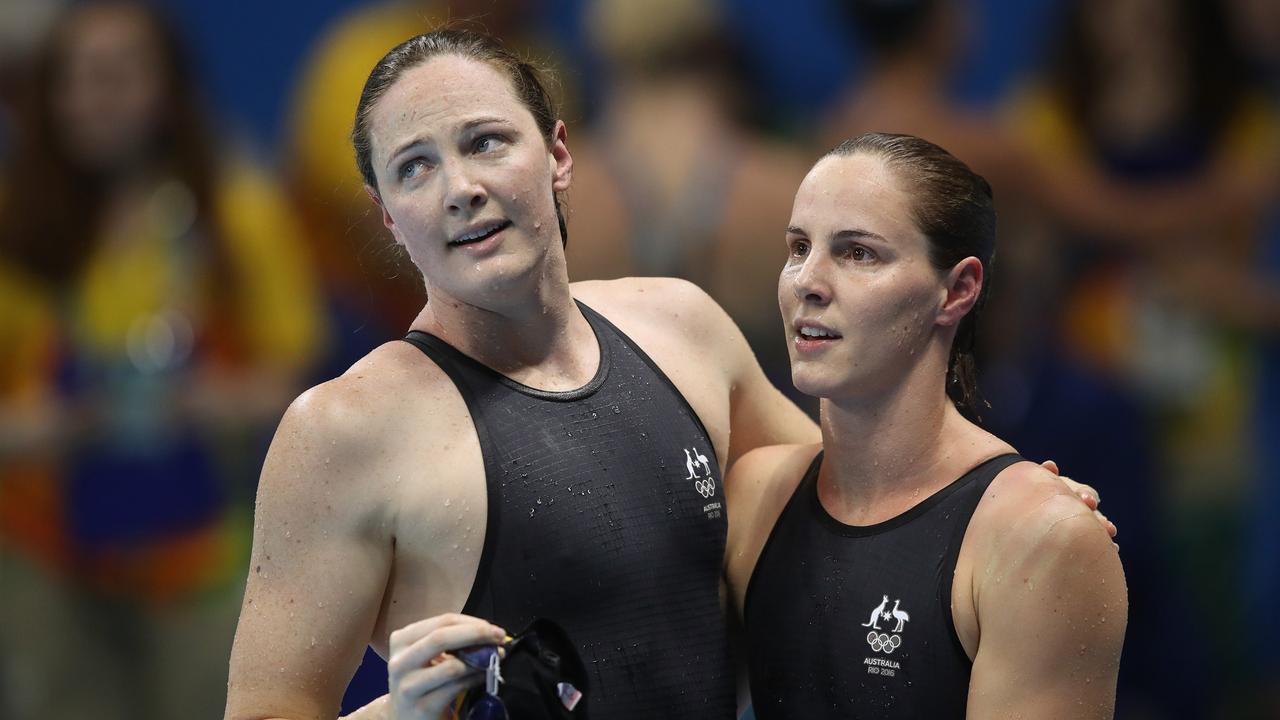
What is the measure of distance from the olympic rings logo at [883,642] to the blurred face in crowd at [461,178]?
88 centimetres

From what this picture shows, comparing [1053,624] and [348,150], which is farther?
[348,150]

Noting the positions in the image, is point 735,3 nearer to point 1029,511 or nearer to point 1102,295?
point 1102,295

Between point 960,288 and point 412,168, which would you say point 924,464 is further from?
point 412,168

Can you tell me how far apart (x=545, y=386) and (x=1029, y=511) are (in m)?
0.90

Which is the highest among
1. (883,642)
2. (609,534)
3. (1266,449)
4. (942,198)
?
(942,198)

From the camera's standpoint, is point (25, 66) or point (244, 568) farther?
point (25, 66)

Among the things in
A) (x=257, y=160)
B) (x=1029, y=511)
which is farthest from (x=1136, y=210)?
(x=1029, y=511)

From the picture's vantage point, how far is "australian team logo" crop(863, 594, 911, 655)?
274 centimetres

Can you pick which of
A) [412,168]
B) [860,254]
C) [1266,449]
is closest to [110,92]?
[412,168]

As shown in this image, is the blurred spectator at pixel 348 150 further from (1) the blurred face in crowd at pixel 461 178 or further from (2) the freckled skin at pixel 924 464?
(2) the freckled skin at pixel 924 464

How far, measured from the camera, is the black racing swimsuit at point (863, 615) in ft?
8.89

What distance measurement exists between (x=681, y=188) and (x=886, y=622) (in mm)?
3074

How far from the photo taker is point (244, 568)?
20.3 feet

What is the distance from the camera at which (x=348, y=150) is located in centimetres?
607
